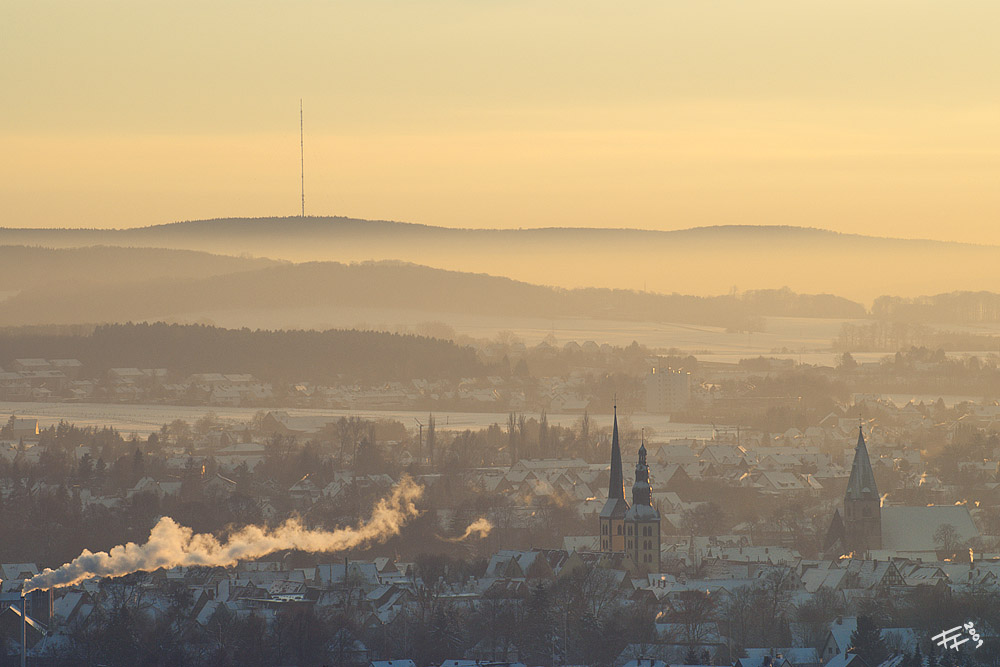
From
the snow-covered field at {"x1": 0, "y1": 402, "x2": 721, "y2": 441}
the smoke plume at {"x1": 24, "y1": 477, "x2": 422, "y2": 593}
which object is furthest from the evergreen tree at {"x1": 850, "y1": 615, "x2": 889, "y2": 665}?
the snow-covered field at {"x1": 0, "y1": 402, "x2": 721, "y2": 441}

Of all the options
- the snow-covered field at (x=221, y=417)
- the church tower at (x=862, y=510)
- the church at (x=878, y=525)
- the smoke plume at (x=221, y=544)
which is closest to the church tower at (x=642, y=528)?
the church at (x=878, y=525)

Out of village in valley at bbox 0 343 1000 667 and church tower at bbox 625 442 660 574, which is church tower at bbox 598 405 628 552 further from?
church tower at bbox 625 442 660 574

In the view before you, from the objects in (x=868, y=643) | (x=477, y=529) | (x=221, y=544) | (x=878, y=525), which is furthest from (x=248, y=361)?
(x=868, y=643)

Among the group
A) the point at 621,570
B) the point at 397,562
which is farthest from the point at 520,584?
the point at 397,562

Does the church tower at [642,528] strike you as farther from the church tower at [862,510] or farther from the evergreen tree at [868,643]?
the evergreen tree at [868,643]

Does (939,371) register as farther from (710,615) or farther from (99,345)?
(710,615)

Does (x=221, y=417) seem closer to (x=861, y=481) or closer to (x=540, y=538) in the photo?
(x=540, y=538)

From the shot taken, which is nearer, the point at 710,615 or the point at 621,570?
the point at 710,615

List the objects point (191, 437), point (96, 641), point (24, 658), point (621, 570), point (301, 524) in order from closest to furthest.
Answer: point (24, 658) → point (96, 641) → point (621, 570) → point (301, 524) → point (191, 437)
